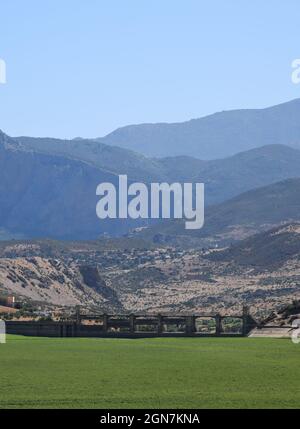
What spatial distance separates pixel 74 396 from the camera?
3934 cm

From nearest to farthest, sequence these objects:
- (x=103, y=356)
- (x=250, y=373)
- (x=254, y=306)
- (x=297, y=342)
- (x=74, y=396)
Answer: (x=74, y=396) < (x=250, y=373) < (x=103, y=356) < (x=297, y=342) < (x=254, y=306)

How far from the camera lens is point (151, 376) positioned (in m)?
46.5

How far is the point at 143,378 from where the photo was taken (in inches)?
1795

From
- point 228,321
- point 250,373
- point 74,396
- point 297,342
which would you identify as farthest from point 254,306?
point 74,396

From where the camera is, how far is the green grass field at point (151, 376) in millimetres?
38281

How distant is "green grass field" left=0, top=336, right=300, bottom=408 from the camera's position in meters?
38.3

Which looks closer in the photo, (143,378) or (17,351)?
(143,378)
